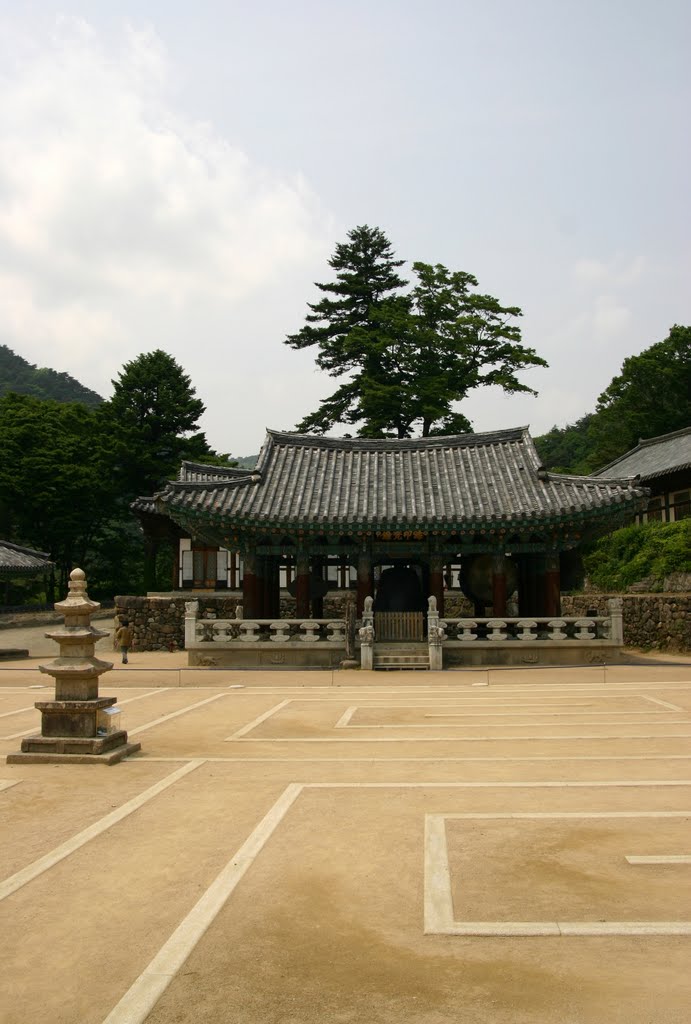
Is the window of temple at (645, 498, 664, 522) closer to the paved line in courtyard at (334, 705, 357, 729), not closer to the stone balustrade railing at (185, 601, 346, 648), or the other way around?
the stone balustrade railing at (185, 601, 346, 648)

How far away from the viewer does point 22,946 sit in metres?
4.42

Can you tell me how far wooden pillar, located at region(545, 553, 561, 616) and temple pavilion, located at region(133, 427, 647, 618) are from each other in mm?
38

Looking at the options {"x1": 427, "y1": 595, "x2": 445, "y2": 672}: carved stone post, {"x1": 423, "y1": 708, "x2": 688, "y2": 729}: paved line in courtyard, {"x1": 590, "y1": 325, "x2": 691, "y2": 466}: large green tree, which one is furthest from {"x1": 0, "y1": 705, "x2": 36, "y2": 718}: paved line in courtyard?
{"x1": 590, "y1": 325, "x2": 691, "y2": 466}: large green tree

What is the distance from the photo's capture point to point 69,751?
920 cm

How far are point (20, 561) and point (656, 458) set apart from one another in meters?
32.3

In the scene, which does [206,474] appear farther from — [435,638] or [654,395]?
[654,395]

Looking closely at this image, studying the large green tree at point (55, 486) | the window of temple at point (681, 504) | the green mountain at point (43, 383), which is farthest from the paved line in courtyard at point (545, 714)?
the green mountain at point (43, 383)

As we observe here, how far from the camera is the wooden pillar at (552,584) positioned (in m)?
23.2

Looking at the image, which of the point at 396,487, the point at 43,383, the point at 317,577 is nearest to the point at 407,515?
the point at 396,487

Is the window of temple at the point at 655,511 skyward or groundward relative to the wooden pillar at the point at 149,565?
skyward

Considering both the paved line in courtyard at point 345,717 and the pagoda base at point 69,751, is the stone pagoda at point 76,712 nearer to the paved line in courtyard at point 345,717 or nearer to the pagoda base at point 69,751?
the pagoda base at point 69,751

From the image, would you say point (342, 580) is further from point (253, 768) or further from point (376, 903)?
point (376, 903)

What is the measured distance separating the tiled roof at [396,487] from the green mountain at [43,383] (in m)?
70.2

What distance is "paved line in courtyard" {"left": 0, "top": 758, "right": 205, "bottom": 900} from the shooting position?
5.41 m
